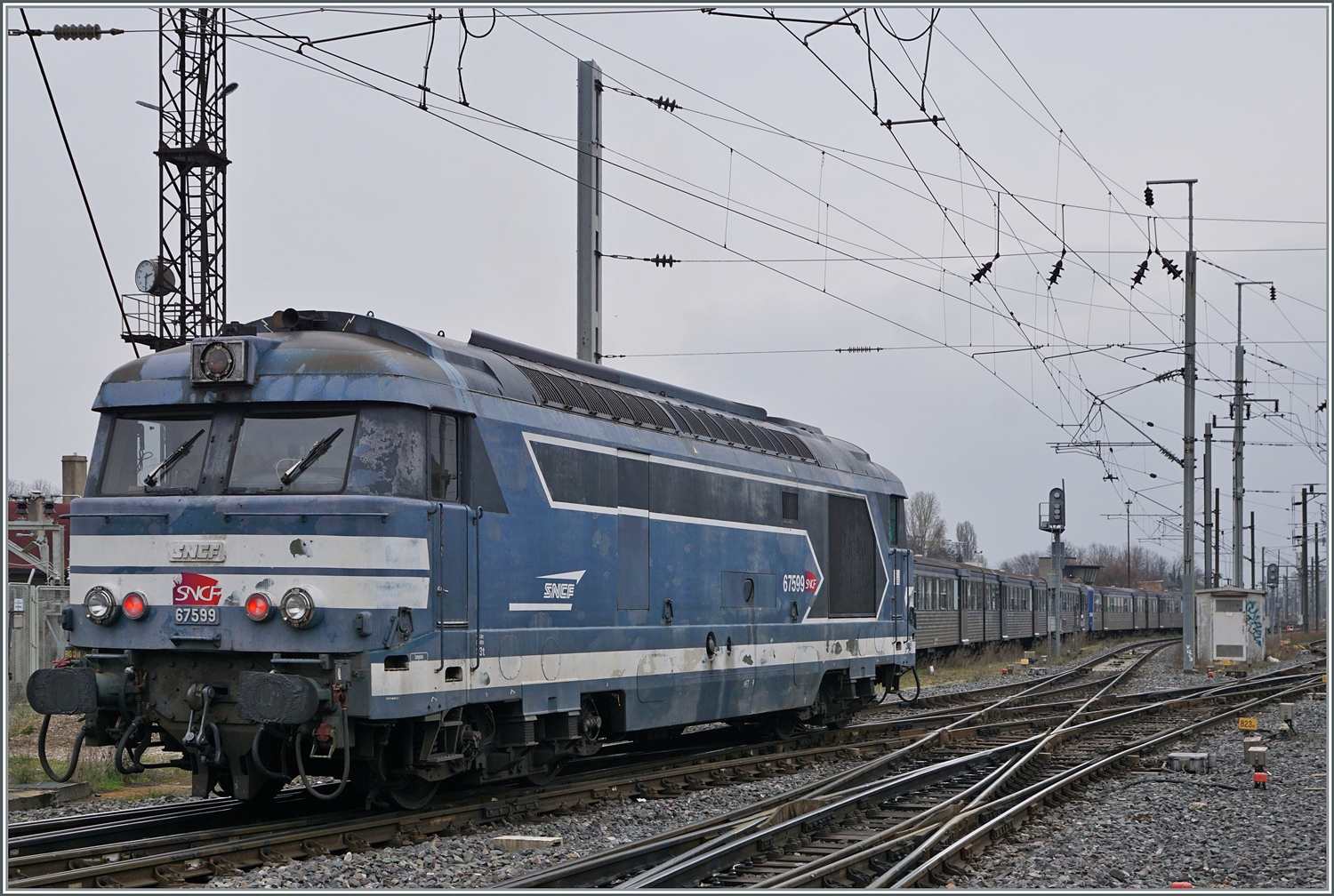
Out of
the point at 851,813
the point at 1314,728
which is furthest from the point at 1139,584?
the point at 851,813

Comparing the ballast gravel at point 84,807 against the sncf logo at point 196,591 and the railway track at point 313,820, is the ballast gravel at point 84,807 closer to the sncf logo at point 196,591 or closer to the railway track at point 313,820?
the railway track at point 313,820

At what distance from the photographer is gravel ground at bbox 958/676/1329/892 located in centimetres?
990

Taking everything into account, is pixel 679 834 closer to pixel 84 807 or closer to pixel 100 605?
pixel 100 605

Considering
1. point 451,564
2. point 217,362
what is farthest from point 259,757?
point 217,362

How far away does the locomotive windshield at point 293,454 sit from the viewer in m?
10.4

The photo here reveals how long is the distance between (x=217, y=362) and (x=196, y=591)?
5.91ft

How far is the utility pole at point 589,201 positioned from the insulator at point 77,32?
6.20 m

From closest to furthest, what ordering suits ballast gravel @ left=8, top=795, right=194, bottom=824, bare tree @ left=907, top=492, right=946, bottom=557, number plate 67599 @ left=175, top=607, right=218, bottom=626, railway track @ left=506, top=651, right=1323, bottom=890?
railway track @ left=506, top=651, right=1323, bottom=890 < number plate 67599 @ left=175, top=607, right=218, bottom=626 < ballast gravel @ left=8, top=795, right=194, bottom=824 < bare tree @ left=907, top=492, right=946, bottom=557

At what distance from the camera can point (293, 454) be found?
10.6 metres

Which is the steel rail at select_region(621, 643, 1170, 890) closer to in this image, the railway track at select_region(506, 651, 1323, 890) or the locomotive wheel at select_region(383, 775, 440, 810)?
the railway track at select_region(506, 651, 1323, 890)

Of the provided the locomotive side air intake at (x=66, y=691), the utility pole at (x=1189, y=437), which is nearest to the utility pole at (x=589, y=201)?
the locomotive side air intake at (x=66, y=691)

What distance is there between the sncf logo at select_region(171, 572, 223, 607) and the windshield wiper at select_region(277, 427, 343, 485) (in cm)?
93

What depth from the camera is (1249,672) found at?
35094mm

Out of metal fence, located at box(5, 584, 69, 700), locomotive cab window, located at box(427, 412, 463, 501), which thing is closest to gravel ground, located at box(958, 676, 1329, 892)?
locomotive cab window, located at box(427, 412, 463, 501)
